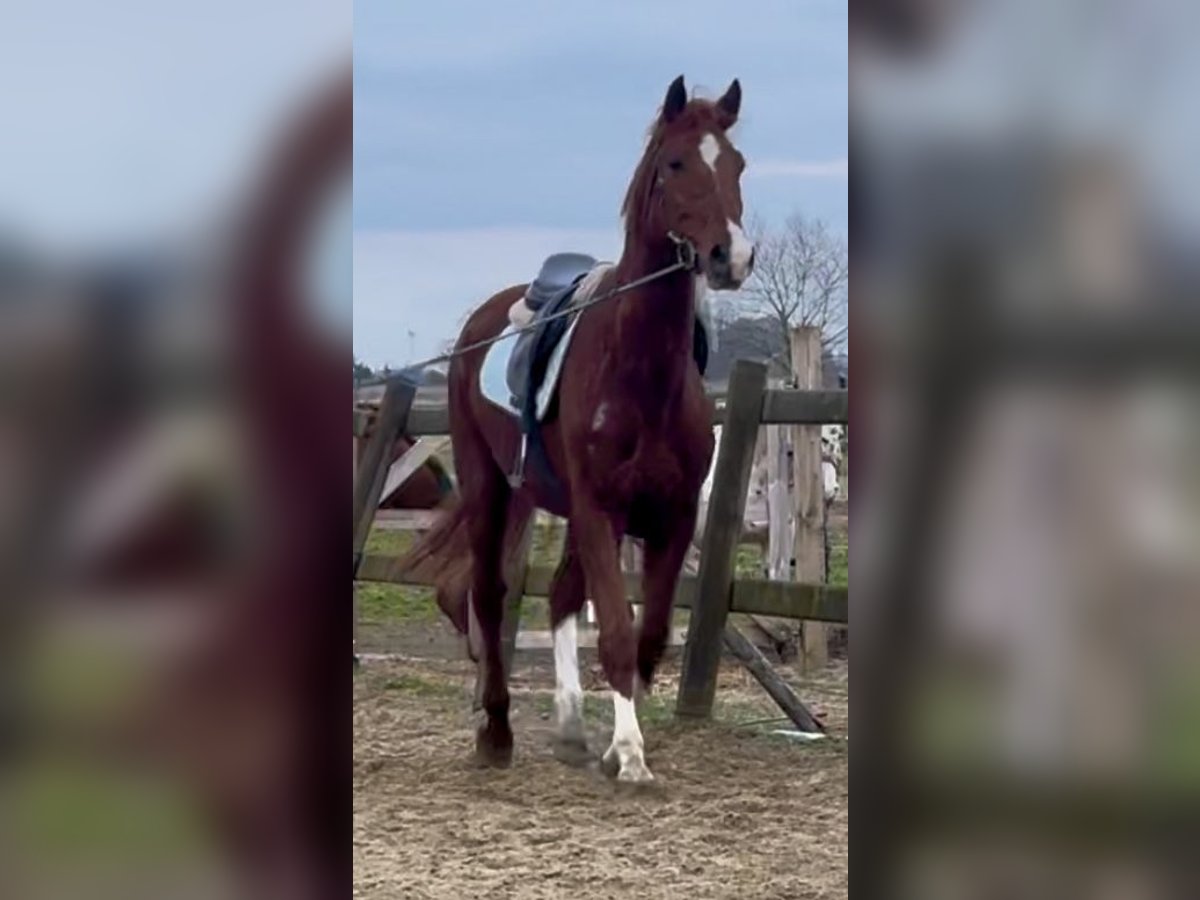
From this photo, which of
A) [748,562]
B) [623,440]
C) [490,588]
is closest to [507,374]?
[623,440]

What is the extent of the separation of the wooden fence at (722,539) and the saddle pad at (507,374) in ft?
0.39

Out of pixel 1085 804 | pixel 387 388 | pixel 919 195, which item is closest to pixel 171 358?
pixel 919 195

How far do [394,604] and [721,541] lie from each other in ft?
2.13

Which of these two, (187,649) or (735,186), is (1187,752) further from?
(735,186)

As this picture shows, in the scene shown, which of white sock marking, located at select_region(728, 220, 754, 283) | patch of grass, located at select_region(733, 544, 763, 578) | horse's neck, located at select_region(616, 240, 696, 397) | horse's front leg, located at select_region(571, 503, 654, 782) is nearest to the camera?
white sock marking, located at select_region(728, 220, 754, 283)

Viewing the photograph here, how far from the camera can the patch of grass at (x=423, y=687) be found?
2352 mm

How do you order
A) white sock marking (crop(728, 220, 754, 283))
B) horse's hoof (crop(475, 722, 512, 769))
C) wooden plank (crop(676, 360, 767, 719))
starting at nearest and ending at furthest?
white sock marking (crop(728, 220, 754, 283))
horse's hoof (crop(475, 722, 512, 769))
wooden plank (crop(676, 360, 767, 719))

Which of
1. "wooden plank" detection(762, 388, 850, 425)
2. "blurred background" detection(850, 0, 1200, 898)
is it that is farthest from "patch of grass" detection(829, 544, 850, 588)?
"blurred background" detection(850, 0, 1200, 898)

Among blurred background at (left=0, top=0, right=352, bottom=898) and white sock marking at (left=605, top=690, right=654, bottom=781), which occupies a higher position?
blurred background at (left=0, top=0, right=352, bottom=898)

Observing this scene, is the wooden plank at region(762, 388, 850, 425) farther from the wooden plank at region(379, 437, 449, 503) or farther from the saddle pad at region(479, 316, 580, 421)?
the wooden plank at region(379, 437, 449, 503)

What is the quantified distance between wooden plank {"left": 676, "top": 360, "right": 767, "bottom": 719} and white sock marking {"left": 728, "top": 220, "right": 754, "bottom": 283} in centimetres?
62

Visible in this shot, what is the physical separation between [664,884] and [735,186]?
0.87m

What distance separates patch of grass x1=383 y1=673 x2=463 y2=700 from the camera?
7.72 feet

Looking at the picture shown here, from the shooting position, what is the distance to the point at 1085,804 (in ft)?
2.12
